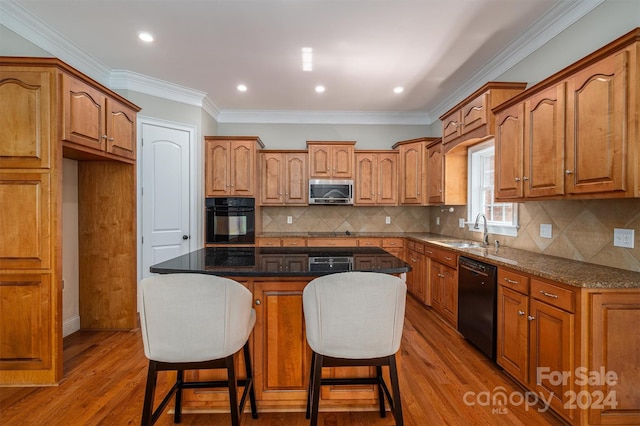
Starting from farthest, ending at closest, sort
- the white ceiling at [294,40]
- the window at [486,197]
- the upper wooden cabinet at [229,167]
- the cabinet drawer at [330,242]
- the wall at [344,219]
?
the wall at [344,219] → the cabinet drawer at [330,242] → the upper wooden cabinet at [229,167] → the window at [486,197] → the white ceiling at [294,40]

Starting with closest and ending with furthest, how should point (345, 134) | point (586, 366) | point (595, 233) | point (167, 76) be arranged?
point (586, 366), point (595, 233), point (167, 76), point (345, 134)

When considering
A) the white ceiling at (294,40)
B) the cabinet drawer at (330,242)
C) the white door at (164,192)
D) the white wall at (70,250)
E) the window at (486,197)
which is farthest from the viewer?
the cabinet drawer at (330,242)

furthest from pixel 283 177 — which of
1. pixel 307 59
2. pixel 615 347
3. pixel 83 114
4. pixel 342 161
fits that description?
pixel 615 347

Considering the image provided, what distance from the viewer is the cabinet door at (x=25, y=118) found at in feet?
6.98

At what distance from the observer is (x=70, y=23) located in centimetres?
263

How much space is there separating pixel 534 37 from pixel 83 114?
12.9ft

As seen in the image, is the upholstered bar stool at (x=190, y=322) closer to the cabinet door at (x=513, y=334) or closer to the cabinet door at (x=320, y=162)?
the cabinet door at (x=513, y=334)

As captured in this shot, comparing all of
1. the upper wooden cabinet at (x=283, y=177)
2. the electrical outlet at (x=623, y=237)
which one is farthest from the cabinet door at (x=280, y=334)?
the upper wooden cabinet at (x=283, y=177)

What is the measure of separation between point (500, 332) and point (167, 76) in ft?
14.2

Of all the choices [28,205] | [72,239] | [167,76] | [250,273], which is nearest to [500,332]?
[250,273]

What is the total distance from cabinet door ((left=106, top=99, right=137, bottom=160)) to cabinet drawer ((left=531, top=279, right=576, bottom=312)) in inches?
142

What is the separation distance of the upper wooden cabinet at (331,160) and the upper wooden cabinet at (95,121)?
2.40m

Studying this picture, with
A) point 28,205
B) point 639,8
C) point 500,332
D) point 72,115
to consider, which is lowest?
point 500,332

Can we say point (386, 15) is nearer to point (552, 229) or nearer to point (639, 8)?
point (639, 8)
